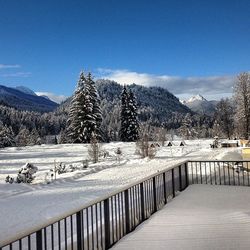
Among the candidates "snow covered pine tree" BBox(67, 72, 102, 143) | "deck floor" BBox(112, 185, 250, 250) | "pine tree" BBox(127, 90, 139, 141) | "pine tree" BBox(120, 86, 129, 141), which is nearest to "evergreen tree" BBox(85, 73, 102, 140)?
"snow covered pine tree" BBox(67, 72, 102, 143)

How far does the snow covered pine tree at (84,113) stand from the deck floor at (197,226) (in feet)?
137

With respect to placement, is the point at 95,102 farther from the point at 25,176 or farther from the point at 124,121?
the point at 25,176

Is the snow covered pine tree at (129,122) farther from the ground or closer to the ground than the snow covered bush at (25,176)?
farther from the ground

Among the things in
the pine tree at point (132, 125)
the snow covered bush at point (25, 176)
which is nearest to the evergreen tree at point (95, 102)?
the pine tree at point (132, 125)

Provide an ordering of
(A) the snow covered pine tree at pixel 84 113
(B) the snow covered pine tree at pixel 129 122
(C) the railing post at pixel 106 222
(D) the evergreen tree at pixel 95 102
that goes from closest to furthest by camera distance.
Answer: (C) the railing post at pixel 106 222, (A) the snow covered pine tree at pixel 84 113, (D) the evergreen tree at pixel 95 102, (B) the snow covered pine tree at pixel 129 122

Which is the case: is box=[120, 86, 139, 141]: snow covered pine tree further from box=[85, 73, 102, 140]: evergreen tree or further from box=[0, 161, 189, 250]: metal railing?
box=[0, 161, 189, 250]: metal railing

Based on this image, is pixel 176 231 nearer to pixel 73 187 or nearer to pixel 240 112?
pixel 73 187

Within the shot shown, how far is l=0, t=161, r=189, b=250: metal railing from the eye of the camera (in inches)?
Result: 207

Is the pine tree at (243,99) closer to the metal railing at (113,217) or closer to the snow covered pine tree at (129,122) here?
the snow covered pine tree at (129,122)

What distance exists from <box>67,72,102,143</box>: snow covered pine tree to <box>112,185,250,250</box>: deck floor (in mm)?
41802

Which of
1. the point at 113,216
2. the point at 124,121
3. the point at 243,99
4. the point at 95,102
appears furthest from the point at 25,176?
the point at 124,121

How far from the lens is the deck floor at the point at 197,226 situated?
557 centimetres

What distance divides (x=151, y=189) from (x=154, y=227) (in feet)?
5.45

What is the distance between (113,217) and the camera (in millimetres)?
6953
